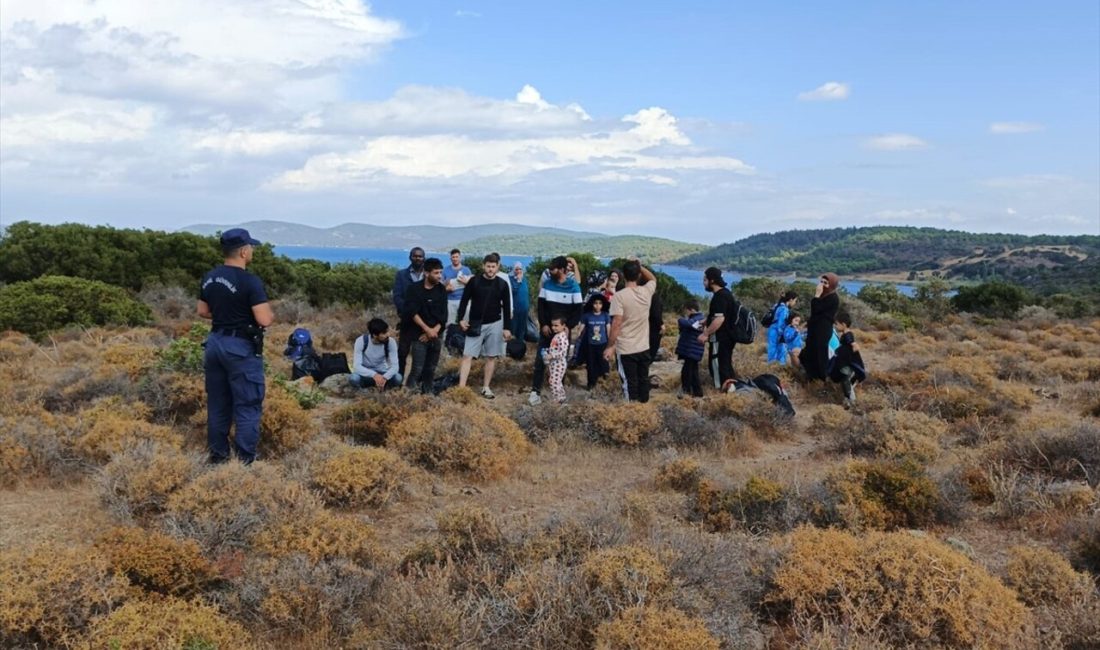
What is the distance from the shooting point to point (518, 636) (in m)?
3.15

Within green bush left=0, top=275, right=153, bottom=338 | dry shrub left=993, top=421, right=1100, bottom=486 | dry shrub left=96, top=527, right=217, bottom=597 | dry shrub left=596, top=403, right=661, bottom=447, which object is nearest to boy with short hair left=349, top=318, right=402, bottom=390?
dry shrub left=596, top=403, right=661, bottom=447

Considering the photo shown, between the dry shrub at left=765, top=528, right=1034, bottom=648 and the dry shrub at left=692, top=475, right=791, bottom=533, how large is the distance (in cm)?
104

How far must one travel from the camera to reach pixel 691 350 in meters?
8.83

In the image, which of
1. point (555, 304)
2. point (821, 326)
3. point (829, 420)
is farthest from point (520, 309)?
point (829, 420)

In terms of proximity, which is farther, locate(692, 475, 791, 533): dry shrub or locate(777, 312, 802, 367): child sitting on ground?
locate(777, 312, 802, 367): child sitting on ground

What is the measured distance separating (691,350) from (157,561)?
6.45m

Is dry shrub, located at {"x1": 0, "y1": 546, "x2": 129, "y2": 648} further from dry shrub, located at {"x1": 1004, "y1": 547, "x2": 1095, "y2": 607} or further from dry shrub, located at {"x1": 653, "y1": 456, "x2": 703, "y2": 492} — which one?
dry shrub, located at {"x1": 1004, "y1": 547, "x2": 1095, "y2": 607}

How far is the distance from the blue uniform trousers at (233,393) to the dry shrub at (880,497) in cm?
406

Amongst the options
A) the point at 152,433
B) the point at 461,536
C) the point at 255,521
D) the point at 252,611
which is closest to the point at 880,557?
the point at 461,536

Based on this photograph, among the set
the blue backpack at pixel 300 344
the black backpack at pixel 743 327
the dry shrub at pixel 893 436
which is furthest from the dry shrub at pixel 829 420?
the blue backpack at pixel 300 344

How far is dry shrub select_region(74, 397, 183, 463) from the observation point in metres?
5.64

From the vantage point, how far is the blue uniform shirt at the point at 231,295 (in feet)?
16.8

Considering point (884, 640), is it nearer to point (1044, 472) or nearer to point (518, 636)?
point (518, 636)

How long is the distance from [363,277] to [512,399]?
14.7m
